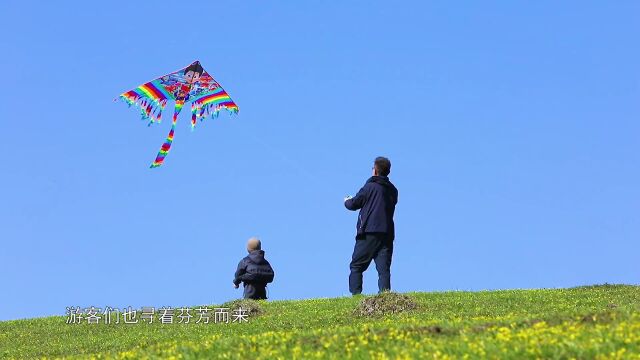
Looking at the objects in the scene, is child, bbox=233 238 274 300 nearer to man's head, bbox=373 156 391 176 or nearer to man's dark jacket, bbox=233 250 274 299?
man's dark jacket, bbox=233 250 274 299

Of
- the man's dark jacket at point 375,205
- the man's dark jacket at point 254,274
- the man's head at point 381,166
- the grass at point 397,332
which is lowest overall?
the grass at point 397,332

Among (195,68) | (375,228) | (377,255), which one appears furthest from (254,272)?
(195,68)

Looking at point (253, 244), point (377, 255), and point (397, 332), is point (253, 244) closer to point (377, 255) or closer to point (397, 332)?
point (377, 255)

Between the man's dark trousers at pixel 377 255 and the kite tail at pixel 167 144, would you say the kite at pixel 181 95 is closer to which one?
the kite tail at pixel 167 144

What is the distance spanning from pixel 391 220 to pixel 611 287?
653cm

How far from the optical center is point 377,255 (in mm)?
24547

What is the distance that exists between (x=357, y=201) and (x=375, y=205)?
56cm

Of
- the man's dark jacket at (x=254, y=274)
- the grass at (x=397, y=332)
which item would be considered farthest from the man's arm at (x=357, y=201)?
the man's dark jacket at (x=254, y=274)

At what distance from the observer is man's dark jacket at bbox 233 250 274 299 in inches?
1047

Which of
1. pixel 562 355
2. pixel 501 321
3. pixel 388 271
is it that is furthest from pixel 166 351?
pixel 388 271

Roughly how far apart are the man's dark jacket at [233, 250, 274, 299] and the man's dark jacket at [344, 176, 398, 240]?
11.9 ft

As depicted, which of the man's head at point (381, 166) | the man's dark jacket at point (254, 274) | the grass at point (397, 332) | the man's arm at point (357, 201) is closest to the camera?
the grass at point (397, 332)

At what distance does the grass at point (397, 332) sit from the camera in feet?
38.1

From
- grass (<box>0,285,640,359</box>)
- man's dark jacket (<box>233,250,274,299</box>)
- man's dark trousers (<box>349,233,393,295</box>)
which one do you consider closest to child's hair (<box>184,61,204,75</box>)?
man's dark jacket (<box>233,250,274,299</box>)
